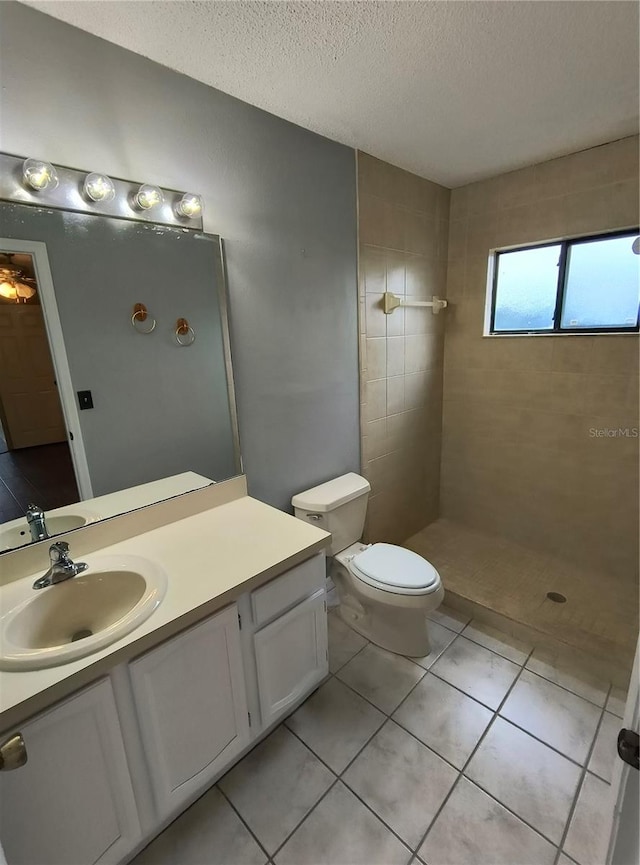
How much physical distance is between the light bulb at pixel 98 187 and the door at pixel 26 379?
1.28 feet

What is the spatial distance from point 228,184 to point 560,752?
246cm

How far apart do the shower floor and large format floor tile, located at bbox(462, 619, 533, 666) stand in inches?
3.8

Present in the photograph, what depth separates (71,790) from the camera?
0.93 m

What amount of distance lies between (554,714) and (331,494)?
1.27 metres

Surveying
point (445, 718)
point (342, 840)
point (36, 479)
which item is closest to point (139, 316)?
point (36, 479)

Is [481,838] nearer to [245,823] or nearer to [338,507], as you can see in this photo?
[245,823]

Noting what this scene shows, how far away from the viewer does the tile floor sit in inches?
46.5

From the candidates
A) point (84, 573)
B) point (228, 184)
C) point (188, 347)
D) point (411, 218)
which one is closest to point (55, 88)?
point (228, 184)

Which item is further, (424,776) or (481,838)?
(424,776)

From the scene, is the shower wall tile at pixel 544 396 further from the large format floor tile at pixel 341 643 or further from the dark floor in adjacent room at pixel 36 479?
the dark floor in adjacent room at pixel 36 479

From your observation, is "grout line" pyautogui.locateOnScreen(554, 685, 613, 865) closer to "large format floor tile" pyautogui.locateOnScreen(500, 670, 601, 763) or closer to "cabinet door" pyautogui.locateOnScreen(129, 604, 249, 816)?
"large format floor tile" pyautogui.locateOnScreen(500, 670, 601, 763)

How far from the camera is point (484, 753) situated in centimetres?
144

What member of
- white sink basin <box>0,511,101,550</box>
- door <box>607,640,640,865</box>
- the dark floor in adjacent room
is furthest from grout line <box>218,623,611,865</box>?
the dark floor in adjacent room

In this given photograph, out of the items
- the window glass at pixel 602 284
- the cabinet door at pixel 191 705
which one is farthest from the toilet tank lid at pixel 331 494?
the window glass at pixel 602 284
